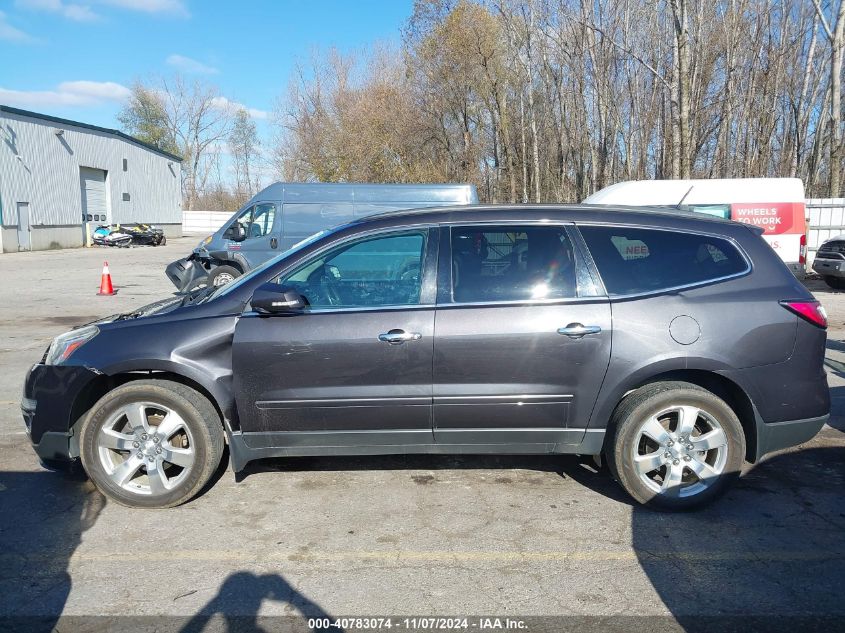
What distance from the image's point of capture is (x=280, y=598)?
308 cm

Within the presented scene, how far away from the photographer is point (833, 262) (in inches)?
556

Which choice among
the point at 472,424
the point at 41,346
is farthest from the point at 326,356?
the point at 41,346

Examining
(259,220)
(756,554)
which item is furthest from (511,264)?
(259,220)

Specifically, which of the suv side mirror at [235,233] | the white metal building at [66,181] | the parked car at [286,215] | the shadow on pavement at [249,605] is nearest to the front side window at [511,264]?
the shadow on pavement at [249,605]

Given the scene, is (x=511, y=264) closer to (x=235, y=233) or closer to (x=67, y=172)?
(x=235, y=233)

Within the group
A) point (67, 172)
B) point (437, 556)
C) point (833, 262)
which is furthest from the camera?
point (67, 172)

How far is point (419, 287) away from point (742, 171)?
32.9 meters

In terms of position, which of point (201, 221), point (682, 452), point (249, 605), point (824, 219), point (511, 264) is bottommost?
point (249, 605)

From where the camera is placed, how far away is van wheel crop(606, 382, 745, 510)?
3.86 meters

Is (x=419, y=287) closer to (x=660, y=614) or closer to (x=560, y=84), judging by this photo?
(x=660, y=614)

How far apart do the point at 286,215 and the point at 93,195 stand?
3165 cm

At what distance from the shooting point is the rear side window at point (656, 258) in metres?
3.95

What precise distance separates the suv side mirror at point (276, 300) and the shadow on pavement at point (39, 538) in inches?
64.1

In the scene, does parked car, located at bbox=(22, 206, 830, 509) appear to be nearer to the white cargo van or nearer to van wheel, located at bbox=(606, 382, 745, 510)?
van wheel, located at bbox=(606, 382, 745, 510)
